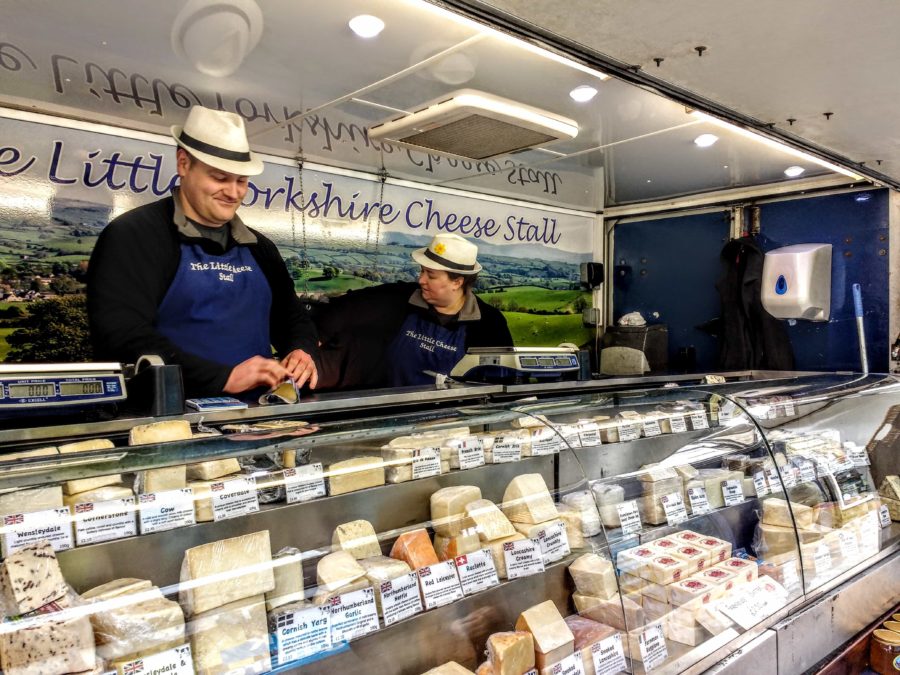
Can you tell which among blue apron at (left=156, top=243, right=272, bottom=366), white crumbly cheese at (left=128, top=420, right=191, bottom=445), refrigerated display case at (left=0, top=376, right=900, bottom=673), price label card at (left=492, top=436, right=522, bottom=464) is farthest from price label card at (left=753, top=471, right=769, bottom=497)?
blue apron at (left=156, top=243, right=272, bottom=366)

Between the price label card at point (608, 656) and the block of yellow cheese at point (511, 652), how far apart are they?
0.20 meters

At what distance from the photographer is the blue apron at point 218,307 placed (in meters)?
3.76

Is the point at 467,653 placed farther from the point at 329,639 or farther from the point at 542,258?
the point at 542,258

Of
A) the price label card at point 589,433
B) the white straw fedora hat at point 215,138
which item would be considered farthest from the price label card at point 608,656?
the white straw fedora hat at point 215,138

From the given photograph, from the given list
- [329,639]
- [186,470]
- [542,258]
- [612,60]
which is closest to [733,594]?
[329,639]

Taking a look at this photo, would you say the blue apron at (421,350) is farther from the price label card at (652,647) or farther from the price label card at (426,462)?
the price label card at (652,647)

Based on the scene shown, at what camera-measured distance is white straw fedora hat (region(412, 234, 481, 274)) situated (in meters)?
5.03

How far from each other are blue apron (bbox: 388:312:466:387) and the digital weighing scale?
163 centimetres

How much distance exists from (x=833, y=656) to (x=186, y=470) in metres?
2.11

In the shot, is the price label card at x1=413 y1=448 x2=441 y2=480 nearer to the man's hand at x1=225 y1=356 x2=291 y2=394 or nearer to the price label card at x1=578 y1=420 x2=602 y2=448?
the price label card at x1=578 y1=420 x2=602 y2=448

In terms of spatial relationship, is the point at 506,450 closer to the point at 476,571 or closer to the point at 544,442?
the point at 544,442

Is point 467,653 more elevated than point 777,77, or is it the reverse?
point 777,77

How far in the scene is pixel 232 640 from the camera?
129 centimetres

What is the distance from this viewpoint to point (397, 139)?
362cm
